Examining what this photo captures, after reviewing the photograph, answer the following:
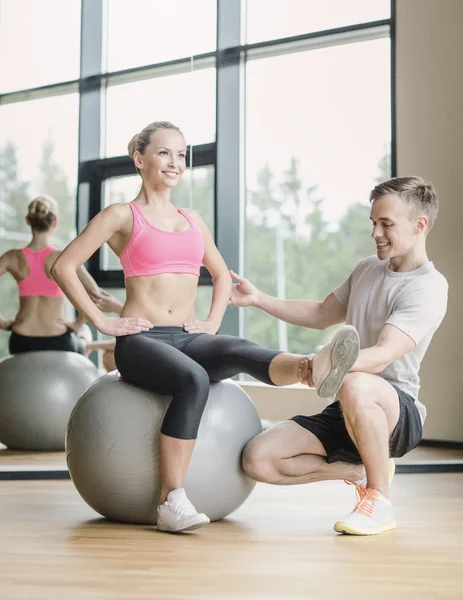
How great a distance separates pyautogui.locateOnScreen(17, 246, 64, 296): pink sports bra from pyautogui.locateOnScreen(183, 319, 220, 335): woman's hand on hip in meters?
1.05

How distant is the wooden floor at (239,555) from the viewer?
1862 mm

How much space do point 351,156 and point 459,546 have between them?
8.23 feet

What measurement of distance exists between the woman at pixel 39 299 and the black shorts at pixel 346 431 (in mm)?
1256

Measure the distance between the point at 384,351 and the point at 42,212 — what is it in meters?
1.80

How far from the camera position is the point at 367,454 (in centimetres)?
249

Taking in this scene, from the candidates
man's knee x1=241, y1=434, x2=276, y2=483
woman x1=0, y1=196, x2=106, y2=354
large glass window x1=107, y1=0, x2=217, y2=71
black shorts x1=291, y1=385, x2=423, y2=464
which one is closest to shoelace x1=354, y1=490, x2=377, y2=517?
black shorts x1=291, y1=385, x2=423, y2=464

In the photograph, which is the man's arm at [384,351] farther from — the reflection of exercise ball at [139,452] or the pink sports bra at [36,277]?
the pink sports bra at [36,277]

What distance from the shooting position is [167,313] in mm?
2713

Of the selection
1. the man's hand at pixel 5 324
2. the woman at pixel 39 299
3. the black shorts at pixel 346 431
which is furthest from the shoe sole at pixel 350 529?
the man's hand at pixel 5 324

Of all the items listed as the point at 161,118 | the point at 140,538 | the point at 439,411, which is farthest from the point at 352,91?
the point at 140,538

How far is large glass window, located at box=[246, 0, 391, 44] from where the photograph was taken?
4.12m

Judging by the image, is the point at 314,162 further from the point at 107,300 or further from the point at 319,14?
the point at 107,300

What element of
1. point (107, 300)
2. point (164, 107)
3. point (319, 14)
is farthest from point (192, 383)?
point (319, 14)

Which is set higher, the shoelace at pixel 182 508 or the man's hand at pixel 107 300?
the man's hand at pixel 107 300
